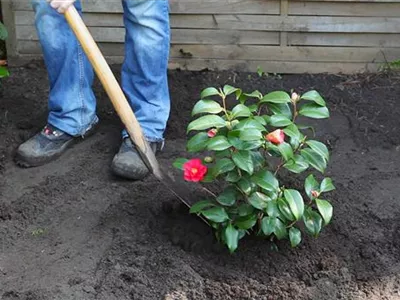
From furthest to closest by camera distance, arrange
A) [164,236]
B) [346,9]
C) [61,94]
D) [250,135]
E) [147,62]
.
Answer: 1. [346,9]
2. [61,94]
3. [147,62]
4. [164,236]
5. [250,135]

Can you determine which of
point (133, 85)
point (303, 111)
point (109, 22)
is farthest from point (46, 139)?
point (303, 111)

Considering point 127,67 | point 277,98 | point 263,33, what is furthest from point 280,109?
point 263,33

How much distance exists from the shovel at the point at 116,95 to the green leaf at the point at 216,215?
22 cm

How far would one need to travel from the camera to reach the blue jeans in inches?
142

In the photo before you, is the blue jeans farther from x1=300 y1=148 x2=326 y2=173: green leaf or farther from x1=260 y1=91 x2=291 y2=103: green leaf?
x1=300 y1=148 x2=326 y2=173: green leaf

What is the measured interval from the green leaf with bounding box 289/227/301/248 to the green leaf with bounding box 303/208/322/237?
0.13 ft

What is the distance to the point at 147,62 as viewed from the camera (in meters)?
3.70

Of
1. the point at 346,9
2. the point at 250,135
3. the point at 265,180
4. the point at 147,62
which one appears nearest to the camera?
the point at 250,135

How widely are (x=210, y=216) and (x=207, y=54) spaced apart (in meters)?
1.84

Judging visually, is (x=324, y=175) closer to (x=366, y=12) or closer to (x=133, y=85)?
(x=133, y=85)

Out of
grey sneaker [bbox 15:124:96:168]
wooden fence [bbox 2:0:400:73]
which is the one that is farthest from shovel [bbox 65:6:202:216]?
wooden fence [bbox 2:0:400:73]

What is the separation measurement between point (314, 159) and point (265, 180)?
0.62 feet

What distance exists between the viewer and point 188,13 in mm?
4590

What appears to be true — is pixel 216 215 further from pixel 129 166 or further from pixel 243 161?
pixel 129 166
